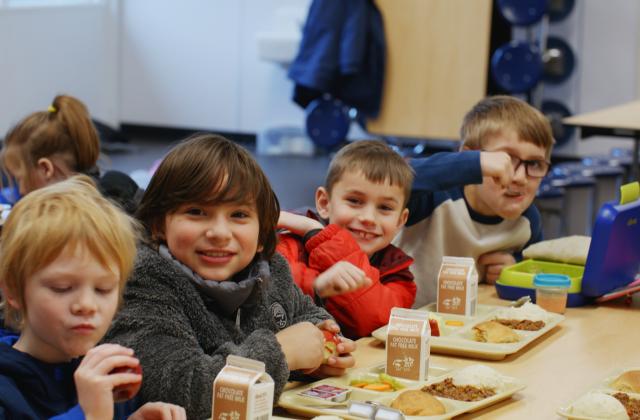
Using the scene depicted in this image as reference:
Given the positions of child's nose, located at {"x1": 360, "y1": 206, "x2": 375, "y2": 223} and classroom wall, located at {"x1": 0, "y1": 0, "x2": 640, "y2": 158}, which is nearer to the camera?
child's nose, located at {"x1": 360, "y1": 206, "x2": 375, "y2": 223}

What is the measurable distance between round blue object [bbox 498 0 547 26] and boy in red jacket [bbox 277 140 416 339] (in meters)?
4.73

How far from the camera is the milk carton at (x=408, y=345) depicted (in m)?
1.96

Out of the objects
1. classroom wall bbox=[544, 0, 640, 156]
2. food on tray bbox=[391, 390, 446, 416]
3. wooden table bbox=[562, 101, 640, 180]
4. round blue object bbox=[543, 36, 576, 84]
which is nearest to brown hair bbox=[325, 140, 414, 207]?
food on tray bbox=[391, 390, 446, 416]

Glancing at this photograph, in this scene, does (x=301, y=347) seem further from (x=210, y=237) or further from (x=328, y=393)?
(x=210, y=237)

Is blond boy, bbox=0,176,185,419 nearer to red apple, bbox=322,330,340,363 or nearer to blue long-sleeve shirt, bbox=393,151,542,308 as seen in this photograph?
red apple, bbox=322,330,340,363

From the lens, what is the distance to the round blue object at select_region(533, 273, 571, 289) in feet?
8.58

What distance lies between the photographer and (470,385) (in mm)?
1868

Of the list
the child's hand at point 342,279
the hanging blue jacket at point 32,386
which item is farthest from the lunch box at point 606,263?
the hanging blue jacket at point 32,386

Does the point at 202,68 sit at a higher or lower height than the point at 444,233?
lower

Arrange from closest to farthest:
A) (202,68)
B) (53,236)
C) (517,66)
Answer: (53,236), (517,66), (202,68)

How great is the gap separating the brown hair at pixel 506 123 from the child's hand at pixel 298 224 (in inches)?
26.9

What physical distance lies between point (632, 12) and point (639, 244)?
5.72 m

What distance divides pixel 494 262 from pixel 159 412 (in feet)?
5.34

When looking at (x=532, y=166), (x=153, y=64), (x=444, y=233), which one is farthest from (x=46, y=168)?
(x=153, y=64)
